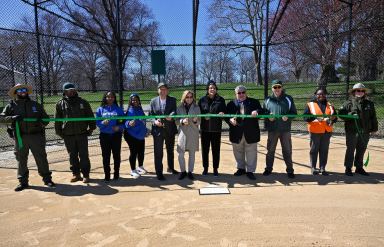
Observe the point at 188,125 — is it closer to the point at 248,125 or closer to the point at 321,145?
the point at 248,125

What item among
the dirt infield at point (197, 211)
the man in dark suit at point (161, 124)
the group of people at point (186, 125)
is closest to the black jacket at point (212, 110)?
the group of people at point (186, 125)

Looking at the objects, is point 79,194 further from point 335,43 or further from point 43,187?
point 335,43

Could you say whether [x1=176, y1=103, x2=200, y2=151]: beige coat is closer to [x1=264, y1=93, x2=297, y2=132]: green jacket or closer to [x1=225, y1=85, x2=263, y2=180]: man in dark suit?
[x1=225, y1=85, x2=263, y2=180]: man in dark suit

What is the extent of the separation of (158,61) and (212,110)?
5.07 m

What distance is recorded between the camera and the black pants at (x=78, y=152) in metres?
5.54

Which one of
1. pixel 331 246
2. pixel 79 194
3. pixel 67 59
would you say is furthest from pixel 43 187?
pixel 67 59

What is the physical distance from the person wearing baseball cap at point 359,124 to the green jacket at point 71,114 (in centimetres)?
473

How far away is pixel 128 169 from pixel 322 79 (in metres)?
13.1

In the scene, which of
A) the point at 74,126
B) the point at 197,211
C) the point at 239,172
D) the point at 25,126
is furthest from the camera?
the point at 239,172

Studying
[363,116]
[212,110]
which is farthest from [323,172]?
[212,110]

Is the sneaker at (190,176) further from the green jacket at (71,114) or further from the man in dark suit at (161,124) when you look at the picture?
the green jacket at (71,114)

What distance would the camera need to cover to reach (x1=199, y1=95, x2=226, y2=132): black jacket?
5629 mm

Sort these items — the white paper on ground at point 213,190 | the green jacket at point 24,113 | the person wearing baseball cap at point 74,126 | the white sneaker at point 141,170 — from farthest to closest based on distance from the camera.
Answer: the white sneaker at point 141,170 → the person wearing baseball cap at point 74,126 → the green jacket at point 24,113 → the white paper on ground at point 213,190

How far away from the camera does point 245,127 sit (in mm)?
5625
